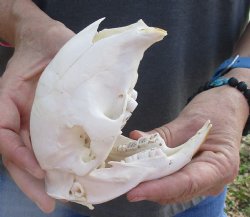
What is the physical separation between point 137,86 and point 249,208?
4.06 feet

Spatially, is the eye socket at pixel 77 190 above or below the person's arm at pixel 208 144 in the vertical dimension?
below

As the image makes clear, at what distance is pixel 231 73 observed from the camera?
4.51 feet

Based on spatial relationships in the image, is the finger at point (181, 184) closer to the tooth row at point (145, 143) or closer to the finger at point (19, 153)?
the tooth row at point (145, 143)

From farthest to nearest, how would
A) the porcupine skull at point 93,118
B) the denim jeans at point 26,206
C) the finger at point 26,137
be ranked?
1. the denim jeans at point 26,206
2. the finger at point 26,137
3. the porcupine skull at point 93,118

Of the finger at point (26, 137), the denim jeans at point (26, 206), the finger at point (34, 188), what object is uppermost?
the finger at point (26, 137)

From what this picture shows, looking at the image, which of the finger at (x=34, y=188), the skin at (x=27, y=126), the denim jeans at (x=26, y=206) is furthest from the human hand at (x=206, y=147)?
the denim jeans at (x=26, y=206)

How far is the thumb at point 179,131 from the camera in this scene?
1180 millimetres

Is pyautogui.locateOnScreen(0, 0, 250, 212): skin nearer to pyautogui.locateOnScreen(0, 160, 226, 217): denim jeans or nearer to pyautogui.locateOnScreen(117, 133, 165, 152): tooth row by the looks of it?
pyautogui.locateOnScreen(117, 133, 165, 152): tooth row

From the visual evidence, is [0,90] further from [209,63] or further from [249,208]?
[249,208]

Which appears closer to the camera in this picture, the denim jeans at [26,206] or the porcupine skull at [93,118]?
the porcupine skull at [93,118]

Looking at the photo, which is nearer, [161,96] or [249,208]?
[161,96]

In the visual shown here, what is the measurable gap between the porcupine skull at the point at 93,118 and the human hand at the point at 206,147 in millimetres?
27

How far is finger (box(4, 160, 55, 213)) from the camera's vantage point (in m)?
1.09

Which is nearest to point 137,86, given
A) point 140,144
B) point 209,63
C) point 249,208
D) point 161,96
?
point 161,96
